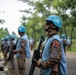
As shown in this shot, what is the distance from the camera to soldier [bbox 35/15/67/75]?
15.8ft

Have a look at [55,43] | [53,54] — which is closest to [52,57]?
[53,54]

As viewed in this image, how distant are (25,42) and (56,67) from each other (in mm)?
3995

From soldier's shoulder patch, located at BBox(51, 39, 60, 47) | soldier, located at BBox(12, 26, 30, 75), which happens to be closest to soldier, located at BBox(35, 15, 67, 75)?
soldier's shoulder patch, located at BBox(51, 39, 60, 47)

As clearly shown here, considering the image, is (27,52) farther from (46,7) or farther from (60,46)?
(46,7)

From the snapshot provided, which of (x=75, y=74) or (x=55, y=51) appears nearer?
(x=55, y=51)

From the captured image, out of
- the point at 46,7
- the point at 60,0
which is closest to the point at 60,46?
the point at 60,0

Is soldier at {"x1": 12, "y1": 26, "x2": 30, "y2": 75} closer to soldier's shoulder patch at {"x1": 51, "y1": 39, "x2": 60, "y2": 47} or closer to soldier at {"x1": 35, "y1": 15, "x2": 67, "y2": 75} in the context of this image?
soldier at {"x1": 35, "y1": 15, "x2": 67, "y2": 75}

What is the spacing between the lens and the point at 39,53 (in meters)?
5.11

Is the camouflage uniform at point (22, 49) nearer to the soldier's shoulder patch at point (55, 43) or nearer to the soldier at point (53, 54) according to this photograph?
the soldier at point (53, 54)

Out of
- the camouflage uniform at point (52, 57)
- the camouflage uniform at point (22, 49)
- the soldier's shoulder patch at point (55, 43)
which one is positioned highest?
the soldier's shoulder patch at point (55, 43)

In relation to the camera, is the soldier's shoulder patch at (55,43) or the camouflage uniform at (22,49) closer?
the soldier's shoulder patch at (55,43)

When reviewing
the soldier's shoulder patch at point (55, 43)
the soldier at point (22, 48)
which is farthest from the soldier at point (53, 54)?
the soldier at point (22, 48)

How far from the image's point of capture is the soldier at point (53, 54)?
481 centimetres

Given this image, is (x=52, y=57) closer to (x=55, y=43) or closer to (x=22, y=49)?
(x=55, y=43)
